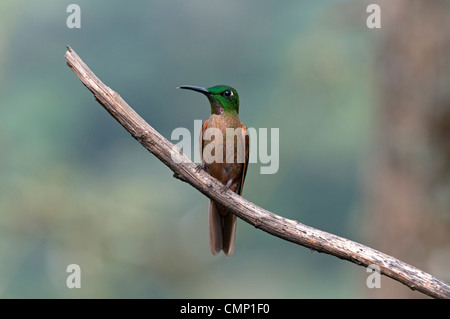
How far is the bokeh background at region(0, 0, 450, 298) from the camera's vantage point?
675 centimetres

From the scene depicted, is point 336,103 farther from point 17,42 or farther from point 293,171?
point 17,42

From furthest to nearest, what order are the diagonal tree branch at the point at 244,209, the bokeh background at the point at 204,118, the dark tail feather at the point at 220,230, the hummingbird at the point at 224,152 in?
the bokeh background at the point at 204,118 → the dark tail feather at the point at 220,230 → the hummingbird at the point at 224,152 → the diagonal tree branch at the point at 244,209

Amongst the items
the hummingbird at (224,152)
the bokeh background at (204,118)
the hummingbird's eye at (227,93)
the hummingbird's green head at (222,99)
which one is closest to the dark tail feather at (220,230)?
the hummingbird at (224,152)

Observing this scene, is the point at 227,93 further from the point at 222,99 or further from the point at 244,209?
the point at 244,209

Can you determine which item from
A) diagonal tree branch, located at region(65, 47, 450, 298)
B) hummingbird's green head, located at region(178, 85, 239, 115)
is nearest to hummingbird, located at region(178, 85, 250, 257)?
hummingbird's green head, located at region(178, 85, 239, 115)

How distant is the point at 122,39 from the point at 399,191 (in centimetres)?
674

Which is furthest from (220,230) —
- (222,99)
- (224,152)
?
(222,99)

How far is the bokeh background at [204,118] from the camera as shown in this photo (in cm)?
675

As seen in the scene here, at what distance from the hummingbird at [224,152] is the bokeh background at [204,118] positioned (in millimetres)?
2864

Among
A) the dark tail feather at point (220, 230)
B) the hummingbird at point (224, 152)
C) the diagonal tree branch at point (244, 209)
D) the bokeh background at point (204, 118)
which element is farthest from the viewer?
the bokeh background at point (204, 118)

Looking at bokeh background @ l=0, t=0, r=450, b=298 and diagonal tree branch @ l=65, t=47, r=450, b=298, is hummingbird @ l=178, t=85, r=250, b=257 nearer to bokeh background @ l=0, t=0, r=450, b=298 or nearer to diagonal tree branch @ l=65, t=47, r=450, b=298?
diagonal tree branch @ l=65, t=47, r=450, b=298

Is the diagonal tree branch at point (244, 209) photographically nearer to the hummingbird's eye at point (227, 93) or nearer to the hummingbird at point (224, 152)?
the hummingbird at point (224, 152)

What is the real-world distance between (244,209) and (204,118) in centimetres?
703

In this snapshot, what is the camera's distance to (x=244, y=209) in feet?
12.7
